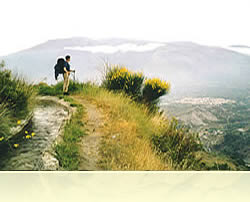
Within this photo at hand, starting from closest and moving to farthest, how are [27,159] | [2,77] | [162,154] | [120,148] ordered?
1. [27,159]
2. [120,148]
3. [162,154]
4. [2,77]

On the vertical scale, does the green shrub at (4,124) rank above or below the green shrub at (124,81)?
below

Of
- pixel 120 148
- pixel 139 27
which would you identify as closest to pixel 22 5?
pixel 139 27

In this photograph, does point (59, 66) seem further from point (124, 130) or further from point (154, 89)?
point (154, 89)

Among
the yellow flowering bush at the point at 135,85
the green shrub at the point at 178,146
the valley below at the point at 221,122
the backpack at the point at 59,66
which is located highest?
the backpack at the point at 59,66

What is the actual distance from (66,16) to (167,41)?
1.38 m

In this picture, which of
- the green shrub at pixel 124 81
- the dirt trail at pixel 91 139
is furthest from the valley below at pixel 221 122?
the green shrub at pixel 124 81

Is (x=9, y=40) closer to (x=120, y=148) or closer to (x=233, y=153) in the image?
(x=120, y=148)

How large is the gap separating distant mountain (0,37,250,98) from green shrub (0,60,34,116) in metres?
0.17

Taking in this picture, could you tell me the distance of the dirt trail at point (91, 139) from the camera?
107 inches

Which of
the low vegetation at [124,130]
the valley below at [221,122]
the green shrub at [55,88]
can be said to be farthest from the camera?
the green shrub at [55,88]

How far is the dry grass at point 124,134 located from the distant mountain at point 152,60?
70cm

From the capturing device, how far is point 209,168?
303 cm

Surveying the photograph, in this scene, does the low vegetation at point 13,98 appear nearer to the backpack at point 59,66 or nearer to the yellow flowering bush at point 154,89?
the backpack at point 59,66

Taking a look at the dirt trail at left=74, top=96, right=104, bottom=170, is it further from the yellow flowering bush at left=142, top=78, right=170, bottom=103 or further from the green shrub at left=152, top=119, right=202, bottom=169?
the yellow flowering bush at left=142, top=78, right=170, bottom=103
